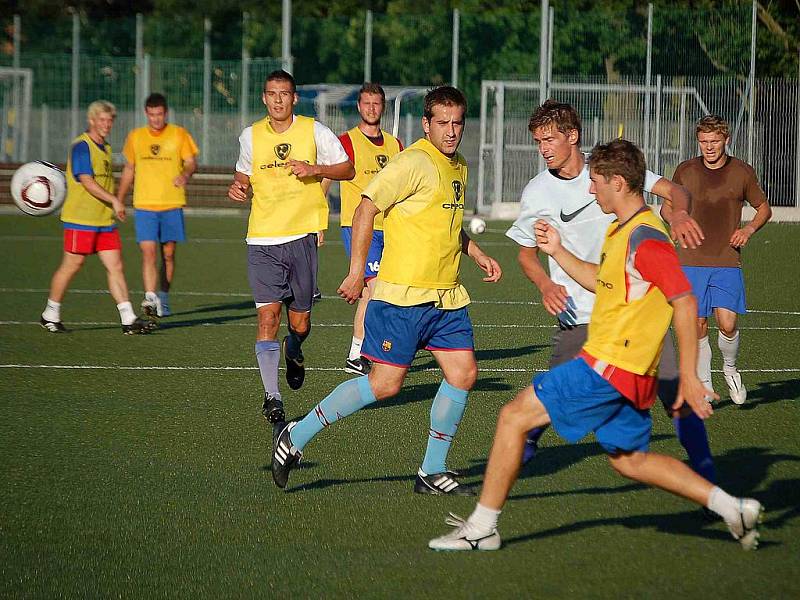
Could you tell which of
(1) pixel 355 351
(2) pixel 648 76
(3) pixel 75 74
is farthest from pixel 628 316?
(3) pixel 75 74

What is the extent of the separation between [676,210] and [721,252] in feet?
10.1

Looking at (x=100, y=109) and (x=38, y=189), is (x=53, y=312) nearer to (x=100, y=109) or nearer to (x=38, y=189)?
(x=38, y=189)

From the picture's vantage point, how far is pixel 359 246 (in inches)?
266

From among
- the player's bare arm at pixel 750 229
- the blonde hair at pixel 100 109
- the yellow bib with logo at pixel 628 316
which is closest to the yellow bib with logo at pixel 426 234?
the yellow bib with logo at pixel 628 316

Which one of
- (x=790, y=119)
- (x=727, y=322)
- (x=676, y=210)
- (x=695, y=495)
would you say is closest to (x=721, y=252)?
(x=727, y=322)

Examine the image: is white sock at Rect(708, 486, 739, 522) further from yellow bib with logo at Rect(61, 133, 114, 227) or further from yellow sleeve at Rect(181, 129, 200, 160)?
yellow sleeve at Rect(181, 129, 200, 160)

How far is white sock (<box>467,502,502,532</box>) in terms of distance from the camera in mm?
5695

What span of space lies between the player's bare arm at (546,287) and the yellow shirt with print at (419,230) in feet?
1.28

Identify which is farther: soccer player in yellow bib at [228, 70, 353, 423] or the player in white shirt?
soccer player in yellow bib at [228, 70, 353, 423]

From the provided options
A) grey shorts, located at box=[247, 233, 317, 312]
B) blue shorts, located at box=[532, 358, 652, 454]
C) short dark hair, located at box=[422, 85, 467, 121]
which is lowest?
blue shorts, located at box=[532, 358, 652, 454]

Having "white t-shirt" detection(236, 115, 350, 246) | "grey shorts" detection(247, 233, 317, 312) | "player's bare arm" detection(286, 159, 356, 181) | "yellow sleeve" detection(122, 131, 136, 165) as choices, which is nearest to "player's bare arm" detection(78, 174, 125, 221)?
"yellow sleeve" detection(122, 131, 136, 165)

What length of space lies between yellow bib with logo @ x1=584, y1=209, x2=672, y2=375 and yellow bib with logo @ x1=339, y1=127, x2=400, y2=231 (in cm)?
626

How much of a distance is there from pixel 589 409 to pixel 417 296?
5.04 ft

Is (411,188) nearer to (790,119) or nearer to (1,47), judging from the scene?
(790,119)
